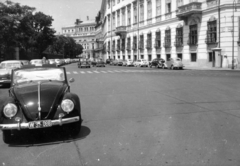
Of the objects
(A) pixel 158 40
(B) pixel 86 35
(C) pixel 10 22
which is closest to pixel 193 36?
(A) pixel 158 40

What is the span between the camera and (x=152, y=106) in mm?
9453

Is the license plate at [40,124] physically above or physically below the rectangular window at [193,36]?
below

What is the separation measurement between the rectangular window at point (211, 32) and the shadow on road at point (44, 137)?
31.6 metres

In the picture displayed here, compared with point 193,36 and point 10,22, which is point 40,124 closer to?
point 10,22

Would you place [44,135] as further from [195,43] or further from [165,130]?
[195,43]

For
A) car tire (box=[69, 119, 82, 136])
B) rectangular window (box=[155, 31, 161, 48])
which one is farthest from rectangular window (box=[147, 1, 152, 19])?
car tire (box=[69, 119, 82, 136])

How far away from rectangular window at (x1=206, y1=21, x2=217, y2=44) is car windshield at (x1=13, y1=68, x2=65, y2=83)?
101 feet

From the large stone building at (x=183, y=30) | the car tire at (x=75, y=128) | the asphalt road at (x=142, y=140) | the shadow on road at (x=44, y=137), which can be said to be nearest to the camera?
the asphalt road at (x=142, y=140)

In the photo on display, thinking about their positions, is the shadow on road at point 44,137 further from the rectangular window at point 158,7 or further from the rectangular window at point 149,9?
the rectangular window at point 149,9

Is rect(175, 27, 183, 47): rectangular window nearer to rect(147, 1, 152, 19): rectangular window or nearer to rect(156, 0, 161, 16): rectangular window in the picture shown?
rect(156, 0, 161, 16): rectangular window

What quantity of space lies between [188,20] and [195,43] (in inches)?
139

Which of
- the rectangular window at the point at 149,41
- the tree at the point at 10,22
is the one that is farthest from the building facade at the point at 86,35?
the tree at the point at 10,22

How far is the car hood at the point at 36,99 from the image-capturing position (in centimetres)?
549

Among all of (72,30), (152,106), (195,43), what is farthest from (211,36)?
(72,30)
